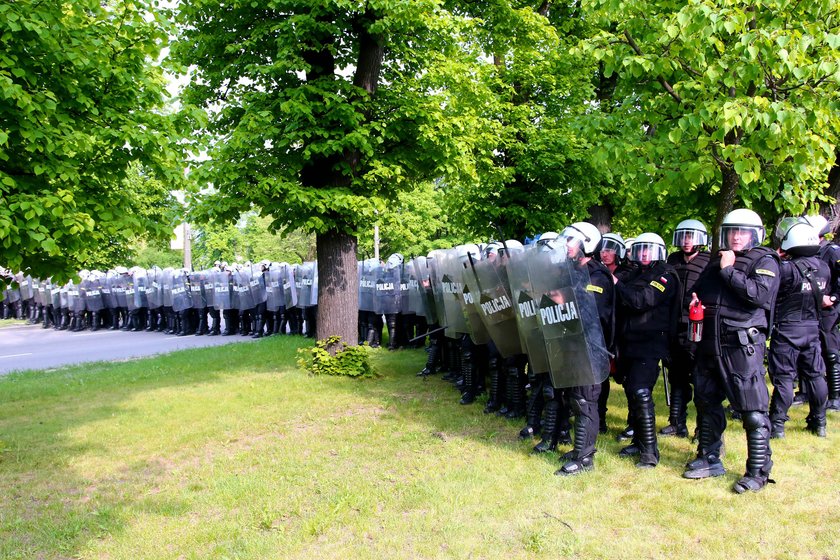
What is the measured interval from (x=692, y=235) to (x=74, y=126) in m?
5.82

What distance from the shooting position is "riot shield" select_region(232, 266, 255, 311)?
675 inches

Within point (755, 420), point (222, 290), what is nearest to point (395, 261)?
point (222, 290)

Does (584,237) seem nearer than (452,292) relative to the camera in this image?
Yes

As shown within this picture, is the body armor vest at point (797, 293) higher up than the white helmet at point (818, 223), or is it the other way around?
the white helmet at point (818, 223)

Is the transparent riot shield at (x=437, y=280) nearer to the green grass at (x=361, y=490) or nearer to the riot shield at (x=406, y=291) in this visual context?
the green grass at (x=361, y=490)

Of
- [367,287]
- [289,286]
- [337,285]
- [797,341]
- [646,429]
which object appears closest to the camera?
[646,429]

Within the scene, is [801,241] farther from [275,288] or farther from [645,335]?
[275,288]

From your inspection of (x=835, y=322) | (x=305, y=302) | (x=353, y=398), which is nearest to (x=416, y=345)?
(x=305, y=302)

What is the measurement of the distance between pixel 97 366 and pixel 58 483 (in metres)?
7.25

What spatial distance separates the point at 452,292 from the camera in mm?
8492

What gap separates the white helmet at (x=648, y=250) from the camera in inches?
244

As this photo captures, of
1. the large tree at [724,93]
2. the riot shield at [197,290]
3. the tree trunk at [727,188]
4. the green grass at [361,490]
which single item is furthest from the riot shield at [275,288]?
the tree trunk at [727,188]

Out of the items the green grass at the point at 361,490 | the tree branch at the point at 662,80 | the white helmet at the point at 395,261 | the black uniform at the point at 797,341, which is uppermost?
the tree branch at the point at 662,80

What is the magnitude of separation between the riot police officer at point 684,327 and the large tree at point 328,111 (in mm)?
3992
